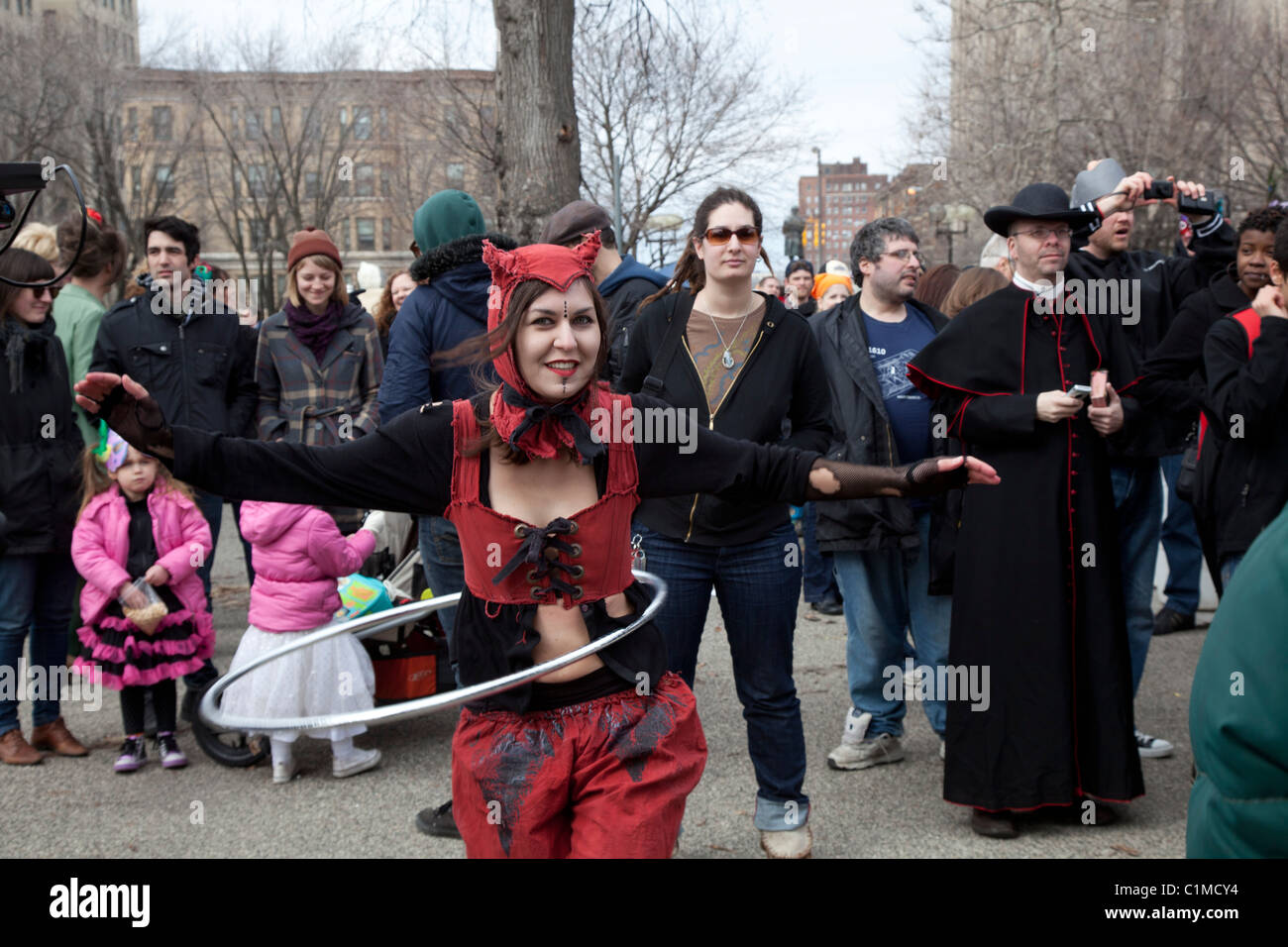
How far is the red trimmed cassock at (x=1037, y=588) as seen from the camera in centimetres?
530

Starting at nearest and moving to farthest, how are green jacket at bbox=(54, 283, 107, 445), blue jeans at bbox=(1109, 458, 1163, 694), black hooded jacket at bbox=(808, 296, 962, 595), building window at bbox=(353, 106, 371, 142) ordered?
black hooded jacket at bbox=(808, 296, 962, 595) → blue jeans at bbox=(1109, 458, 1163, 694) → green jacket at bbox=(54, 283, 107, 445) → building window at bbox=(353, 106, 371, 142)

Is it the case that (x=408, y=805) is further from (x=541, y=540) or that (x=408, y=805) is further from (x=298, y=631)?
(x=541, y=540)

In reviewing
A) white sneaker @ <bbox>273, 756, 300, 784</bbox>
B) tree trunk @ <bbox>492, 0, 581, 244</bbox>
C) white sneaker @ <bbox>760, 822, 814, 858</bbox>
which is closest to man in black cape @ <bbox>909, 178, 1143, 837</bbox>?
white sneaker @ <bbox>760, 822, 814, 858</bbox>

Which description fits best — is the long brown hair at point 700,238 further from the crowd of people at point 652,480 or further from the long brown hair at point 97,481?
the long brown hair at point 97,481

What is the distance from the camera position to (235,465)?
3115mm

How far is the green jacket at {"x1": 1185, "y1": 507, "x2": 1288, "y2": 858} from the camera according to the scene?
1631 mm

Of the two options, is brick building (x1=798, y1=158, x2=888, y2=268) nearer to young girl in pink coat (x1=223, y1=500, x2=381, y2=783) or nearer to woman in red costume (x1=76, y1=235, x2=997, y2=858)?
young girl in pink coat (x1=223, y1=500, x2=381, y2=783)

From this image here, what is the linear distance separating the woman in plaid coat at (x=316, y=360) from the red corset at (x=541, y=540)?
3.64 m

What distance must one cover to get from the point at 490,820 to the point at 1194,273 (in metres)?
5.72

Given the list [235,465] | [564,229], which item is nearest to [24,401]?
[564,229]

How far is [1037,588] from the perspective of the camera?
534 centimetres

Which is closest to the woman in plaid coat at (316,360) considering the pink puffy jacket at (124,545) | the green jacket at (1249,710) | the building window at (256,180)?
the pink puffy jacket at (124,545)

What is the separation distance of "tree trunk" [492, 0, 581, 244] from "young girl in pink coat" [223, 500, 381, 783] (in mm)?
4251

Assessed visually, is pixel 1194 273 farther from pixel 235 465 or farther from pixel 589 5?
pixel 589 5
